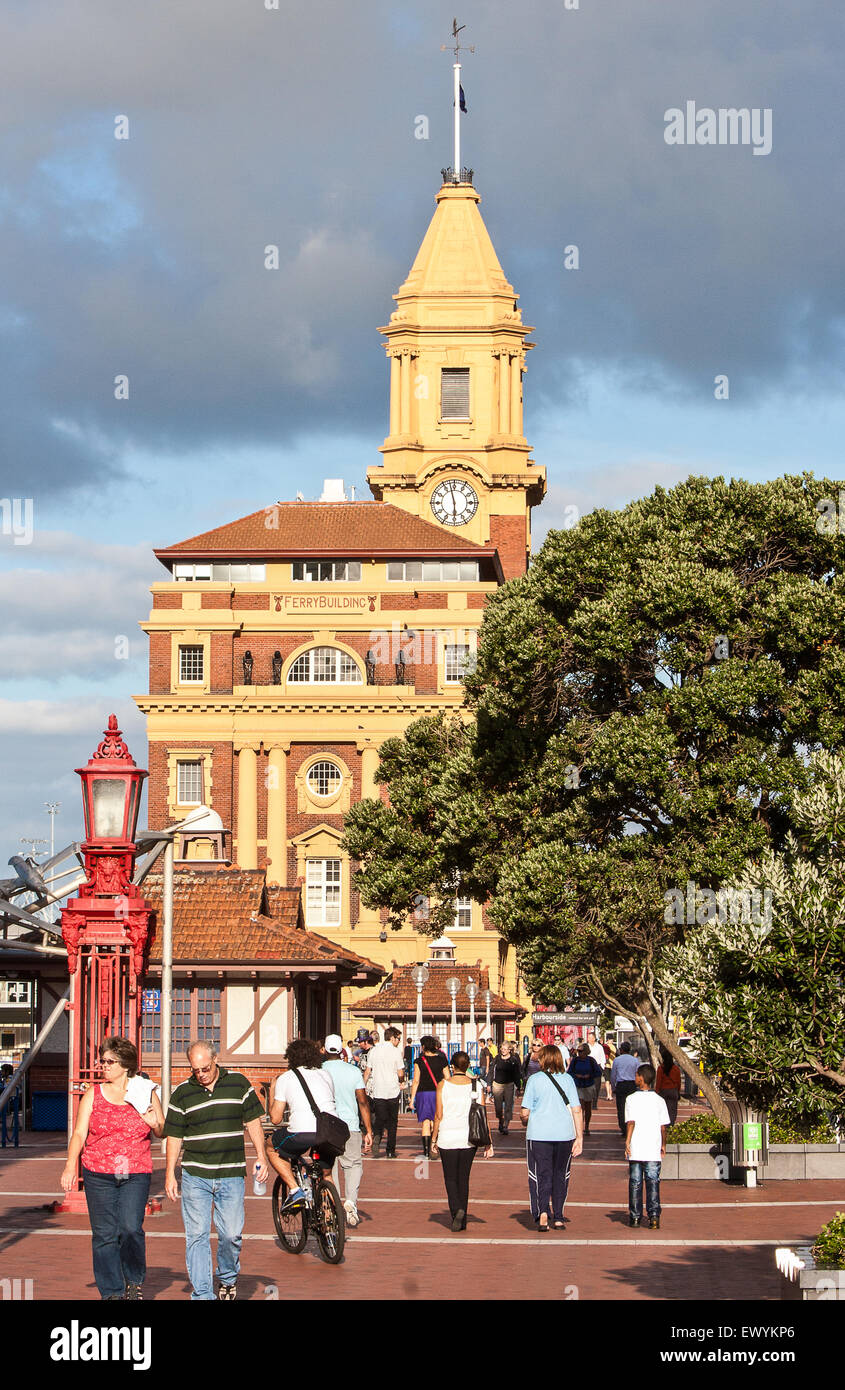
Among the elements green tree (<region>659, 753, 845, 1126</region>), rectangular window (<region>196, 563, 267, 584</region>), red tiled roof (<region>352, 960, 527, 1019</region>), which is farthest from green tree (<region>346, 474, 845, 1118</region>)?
rectangular window (<region>196, 563, 267, 584</region>)

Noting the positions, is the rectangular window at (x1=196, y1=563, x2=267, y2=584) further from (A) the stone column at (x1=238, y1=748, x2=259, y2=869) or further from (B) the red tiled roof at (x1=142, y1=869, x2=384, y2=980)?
(B) the red tiled roof at (x1=142, y1=869, x2=384, y2=980)

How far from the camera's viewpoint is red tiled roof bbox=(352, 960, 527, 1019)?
2630 inches

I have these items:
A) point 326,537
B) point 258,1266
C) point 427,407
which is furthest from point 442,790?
point 427,407

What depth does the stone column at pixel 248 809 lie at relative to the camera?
7862 centimetres

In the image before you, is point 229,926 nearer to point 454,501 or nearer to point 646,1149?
point 646,1149

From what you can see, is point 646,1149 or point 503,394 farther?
point 503,394

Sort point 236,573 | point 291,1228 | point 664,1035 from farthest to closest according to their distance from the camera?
point 236,573, point 664,1035, point 291,1228

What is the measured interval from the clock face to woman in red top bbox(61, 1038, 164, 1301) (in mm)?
77477

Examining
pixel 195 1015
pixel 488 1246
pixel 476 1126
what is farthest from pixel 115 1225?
pixel 195 1015

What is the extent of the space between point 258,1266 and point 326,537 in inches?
2713

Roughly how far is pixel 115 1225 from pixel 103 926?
7.38 meters

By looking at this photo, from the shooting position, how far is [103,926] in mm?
19234

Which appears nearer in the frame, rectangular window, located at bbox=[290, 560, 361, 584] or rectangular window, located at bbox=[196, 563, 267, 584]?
rectangular window, located at bbox=[290, 560, 361, 584]

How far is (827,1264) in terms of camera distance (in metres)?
11.7
